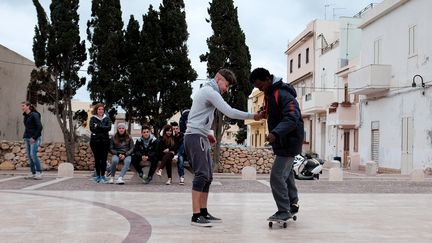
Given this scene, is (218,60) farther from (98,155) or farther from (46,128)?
(46,128)

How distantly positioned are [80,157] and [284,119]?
633 inches

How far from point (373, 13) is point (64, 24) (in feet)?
46.7

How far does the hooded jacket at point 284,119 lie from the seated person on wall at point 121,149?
6679 millimetres

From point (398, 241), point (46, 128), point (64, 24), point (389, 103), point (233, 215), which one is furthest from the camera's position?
point (46, 128)

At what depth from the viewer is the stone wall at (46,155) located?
20.6 meters

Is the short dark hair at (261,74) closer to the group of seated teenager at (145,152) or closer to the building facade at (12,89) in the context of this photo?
the group of seated teenager at (145,152)

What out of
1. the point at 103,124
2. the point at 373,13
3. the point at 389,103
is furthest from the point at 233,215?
the point at 373,13

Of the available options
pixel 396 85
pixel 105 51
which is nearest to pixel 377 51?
pixel 396 85

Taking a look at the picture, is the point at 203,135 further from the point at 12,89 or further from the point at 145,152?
the point at 12,89

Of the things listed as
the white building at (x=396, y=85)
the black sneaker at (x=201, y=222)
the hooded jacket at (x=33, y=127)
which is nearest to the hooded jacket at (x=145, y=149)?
the hooded jacket at (x=33, y=127)

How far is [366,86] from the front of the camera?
25.7m

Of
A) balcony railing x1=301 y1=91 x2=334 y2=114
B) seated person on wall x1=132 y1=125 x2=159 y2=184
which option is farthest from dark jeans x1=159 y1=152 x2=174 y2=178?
balcony railing x1=301 y1=91 x2=334 y2=114

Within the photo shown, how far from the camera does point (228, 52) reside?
74.6ft

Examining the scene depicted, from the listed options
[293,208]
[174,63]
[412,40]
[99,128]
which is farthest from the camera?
[412,40]
